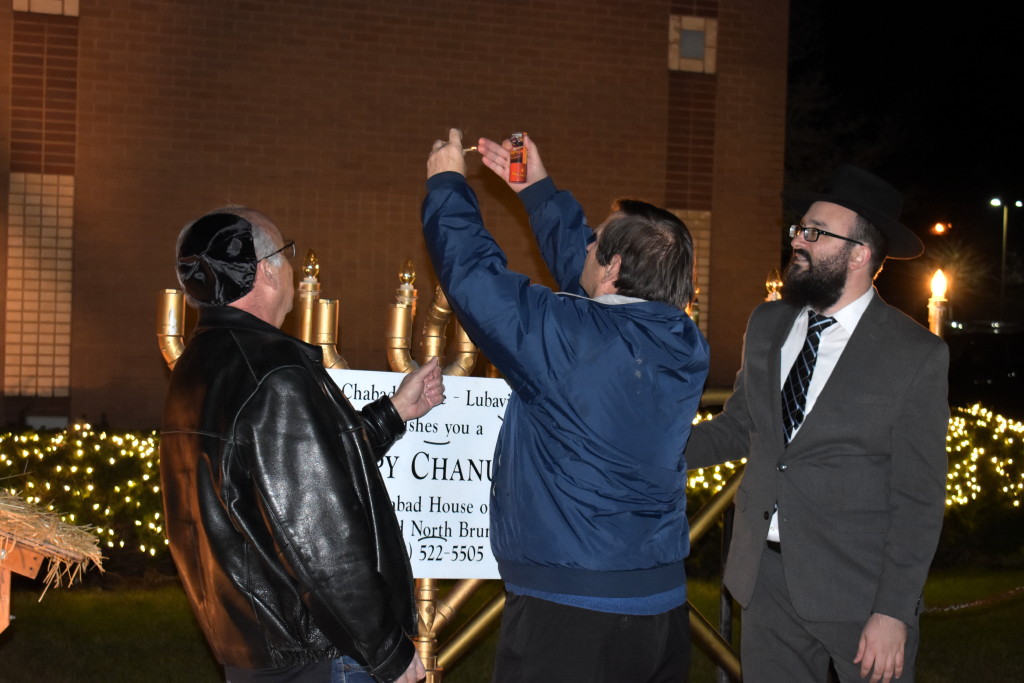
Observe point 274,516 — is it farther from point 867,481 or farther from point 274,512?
point 867,481

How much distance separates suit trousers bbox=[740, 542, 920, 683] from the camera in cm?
326

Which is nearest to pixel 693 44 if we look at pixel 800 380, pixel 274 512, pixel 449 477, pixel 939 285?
pixel 939 285

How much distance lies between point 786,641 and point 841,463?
594 mm

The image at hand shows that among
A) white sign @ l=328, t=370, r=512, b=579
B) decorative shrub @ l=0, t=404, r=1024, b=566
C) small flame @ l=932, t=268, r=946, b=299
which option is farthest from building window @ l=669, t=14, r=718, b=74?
white sign @ l=328, t=370, r=512, b=579

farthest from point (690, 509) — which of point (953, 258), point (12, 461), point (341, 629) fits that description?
point (953, 258)

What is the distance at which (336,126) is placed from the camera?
10000 millimetres

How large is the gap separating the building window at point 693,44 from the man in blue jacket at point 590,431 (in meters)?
8.38

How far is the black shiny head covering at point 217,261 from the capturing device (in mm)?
2592

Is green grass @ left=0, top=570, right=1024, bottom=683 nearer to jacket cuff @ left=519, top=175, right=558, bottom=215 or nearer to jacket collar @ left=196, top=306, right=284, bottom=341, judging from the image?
jacket cuff @ left=519, top=175, right=558, bottom=215

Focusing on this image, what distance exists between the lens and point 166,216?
9.72m

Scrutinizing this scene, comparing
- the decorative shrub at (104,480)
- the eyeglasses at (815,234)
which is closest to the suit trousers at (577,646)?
the eyeglasses at (815,234)

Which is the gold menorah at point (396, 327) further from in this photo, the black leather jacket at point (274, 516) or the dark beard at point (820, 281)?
the black leather jacket at point (274, 516)

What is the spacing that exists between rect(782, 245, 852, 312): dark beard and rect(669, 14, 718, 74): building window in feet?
25.5

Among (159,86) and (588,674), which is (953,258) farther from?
(588,674)
